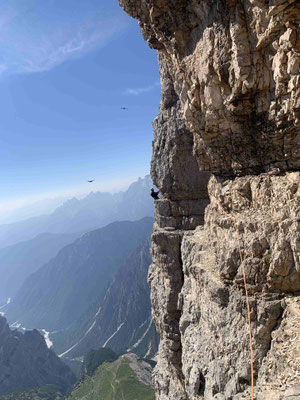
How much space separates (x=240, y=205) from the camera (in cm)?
2009

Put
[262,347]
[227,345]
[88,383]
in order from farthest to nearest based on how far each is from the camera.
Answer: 1. [88,383]
2. [227,345]
3. [262,347]

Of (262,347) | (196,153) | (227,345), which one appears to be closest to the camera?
(262,347)

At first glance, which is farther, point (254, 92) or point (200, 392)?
point (200, 392)

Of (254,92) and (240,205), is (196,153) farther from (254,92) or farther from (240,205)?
(254,92)

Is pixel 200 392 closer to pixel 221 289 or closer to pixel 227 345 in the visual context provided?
pixel 227 345

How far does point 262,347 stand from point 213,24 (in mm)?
21780

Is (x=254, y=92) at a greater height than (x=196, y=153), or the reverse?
(x=254, y=92)

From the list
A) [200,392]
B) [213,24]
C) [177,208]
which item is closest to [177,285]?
[177,208]

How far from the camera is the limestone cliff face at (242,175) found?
14672 mm

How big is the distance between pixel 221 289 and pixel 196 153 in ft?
42.6

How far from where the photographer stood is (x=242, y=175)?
20.8m

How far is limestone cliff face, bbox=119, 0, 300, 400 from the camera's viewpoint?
1467 centimetres

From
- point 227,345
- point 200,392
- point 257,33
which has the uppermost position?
point 257,33

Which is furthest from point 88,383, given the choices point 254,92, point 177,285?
point 254,92
